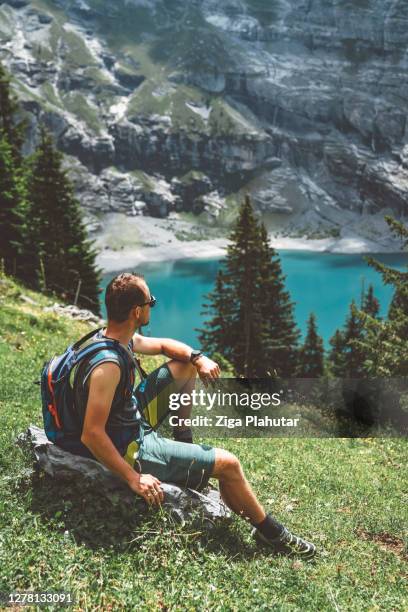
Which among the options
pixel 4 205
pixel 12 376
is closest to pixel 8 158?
pixel 4 205

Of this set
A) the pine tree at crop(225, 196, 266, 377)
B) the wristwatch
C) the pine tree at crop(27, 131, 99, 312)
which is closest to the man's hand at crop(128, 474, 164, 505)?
the wristwatch

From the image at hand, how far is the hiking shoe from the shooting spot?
517 centimetres

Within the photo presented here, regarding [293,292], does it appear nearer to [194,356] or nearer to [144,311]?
[194,356]

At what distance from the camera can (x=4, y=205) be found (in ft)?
93.6

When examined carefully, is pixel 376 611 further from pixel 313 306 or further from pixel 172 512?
pixel 313 306

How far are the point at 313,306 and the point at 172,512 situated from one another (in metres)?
131

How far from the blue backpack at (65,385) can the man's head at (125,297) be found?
28 centimetres

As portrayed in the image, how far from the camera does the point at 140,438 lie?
4957mm

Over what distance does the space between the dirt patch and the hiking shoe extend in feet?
4.12

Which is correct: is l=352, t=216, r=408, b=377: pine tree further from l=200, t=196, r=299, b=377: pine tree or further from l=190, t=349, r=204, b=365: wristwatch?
l=190, t=349, r=204, b=365: wristwatch

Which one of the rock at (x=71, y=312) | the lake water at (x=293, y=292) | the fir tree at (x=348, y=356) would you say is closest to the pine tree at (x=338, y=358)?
the fir tree at (x=348, y=356)

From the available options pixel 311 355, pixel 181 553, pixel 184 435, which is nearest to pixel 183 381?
pixel 184 435

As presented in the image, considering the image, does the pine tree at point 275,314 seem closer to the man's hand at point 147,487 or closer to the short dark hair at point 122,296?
the short dark hair at point 122,296

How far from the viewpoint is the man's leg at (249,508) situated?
16.1 ft
